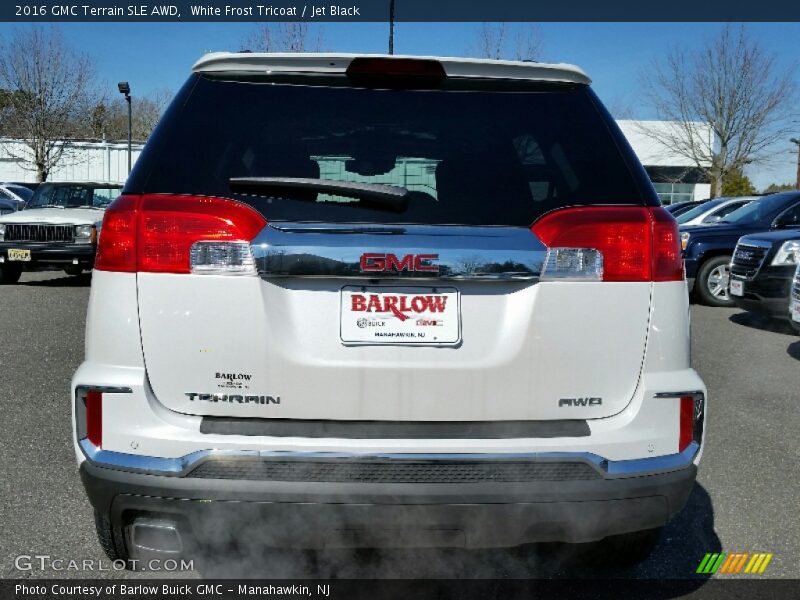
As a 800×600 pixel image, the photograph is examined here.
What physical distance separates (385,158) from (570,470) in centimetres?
115

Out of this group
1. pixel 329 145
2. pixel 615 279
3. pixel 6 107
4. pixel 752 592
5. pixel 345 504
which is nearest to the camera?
pixel 345 504

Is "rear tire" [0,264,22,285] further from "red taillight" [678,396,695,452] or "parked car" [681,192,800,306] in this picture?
"red taillight" [678,396,695,452]

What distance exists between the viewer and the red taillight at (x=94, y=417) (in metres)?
2.44

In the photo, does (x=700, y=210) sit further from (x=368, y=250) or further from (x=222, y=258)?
(x=222, y=258)

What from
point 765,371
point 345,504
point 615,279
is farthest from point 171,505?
point 765,371

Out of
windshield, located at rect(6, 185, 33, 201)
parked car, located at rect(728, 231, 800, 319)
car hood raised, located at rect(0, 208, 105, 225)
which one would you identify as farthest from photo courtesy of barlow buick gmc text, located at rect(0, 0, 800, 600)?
windshield, located at rect(6, 185, 33, 201)

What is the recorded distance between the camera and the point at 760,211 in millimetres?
12461

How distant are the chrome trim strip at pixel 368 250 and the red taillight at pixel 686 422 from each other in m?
0.71

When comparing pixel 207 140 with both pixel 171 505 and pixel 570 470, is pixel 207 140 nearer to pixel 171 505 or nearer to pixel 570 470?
pixel 171 505

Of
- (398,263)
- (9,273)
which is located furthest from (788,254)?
(9,273)

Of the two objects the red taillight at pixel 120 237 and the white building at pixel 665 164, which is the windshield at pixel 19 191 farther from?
the white building at pixel 665 164

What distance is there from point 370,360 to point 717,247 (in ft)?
35.7

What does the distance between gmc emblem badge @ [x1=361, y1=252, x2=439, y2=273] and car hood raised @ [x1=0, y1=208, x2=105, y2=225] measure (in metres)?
11.7

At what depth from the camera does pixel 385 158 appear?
2.72 m
